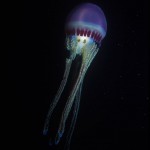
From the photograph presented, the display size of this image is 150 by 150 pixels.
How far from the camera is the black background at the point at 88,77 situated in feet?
11.5

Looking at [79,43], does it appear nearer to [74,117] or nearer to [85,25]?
[85,25]

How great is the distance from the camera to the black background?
350 centimetres

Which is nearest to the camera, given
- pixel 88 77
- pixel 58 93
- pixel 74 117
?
pixel 58 93

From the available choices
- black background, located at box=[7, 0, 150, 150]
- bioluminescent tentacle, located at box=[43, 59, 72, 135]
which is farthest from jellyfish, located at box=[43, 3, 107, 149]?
black background, located at box=[7, 0, 150, 150]

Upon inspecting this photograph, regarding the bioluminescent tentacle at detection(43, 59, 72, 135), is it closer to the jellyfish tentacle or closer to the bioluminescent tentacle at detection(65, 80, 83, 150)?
the jellyfish tentacle

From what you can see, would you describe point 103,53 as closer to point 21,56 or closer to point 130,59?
point 130,59

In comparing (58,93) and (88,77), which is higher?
(88,77)

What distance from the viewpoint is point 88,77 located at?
3572 mm

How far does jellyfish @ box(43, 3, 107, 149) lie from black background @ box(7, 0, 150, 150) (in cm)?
25

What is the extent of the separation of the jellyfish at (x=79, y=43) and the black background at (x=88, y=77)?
0.25 metres

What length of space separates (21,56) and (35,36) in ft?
1.09

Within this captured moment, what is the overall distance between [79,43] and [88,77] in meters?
0.55

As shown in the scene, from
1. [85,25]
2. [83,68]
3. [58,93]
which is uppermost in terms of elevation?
[85,25]

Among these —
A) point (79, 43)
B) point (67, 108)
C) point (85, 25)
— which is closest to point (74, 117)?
point (67, 108)
